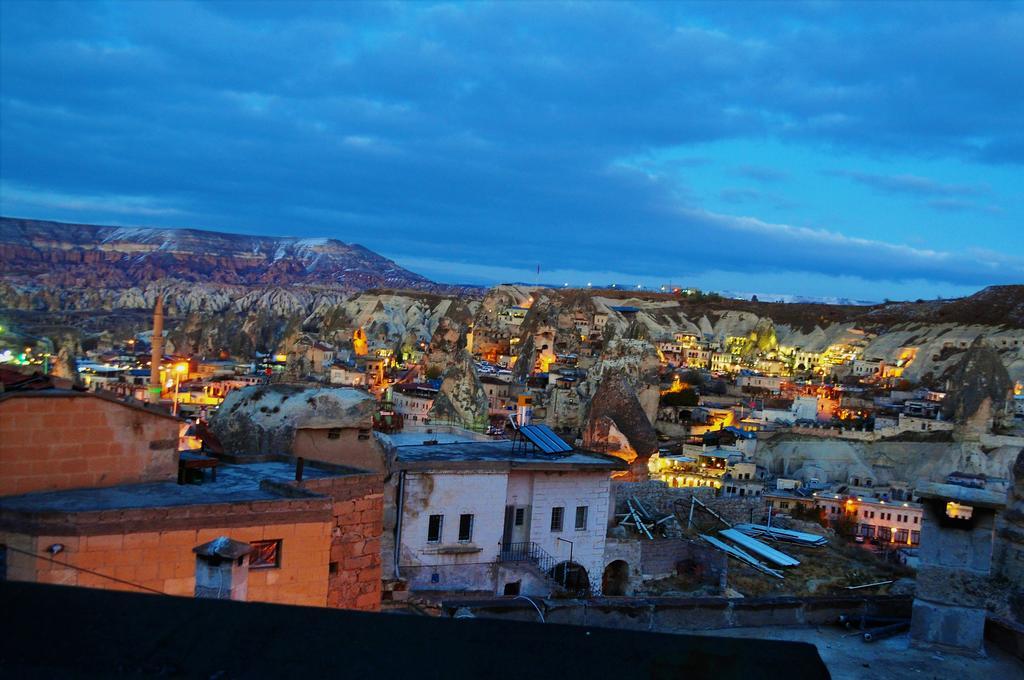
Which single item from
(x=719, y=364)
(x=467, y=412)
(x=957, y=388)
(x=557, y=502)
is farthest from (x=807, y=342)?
(x=557, y=502)

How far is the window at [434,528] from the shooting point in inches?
587

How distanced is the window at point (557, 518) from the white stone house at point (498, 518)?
18mm

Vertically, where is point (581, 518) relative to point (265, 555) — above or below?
below

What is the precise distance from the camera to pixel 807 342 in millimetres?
116812

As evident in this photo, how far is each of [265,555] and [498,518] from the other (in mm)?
8352

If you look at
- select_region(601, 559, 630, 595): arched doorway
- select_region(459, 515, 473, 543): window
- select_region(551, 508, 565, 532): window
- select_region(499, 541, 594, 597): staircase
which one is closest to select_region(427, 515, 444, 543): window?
select_region(459, 515, 473, 543): window

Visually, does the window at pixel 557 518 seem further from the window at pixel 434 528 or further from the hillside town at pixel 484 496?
the window at pixel 434 528

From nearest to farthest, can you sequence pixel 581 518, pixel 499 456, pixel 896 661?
pixel 896 661, pixel 499 456, pixel 581 518

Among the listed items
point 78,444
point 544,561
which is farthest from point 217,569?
point 544,561

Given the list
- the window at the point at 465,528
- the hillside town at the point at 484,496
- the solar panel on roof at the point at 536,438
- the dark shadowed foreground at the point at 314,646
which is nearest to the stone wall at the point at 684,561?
the hillside town at the point at 484,496

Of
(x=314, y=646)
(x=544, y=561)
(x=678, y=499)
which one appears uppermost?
(x=314, y=646)

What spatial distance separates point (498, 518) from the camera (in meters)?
15.6

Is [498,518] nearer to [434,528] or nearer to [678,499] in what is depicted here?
[434,528]

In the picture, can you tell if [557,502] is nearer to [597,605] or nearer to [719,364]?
[597,605]
